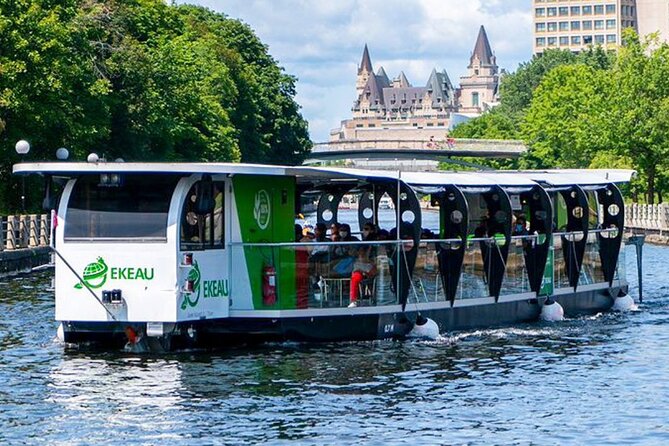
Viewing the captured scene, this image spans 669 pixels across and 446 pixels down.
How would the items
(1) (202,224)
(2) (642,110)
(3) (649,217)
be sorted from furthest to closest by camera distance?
(2) (642,110) → (3) (649,217) → (1) (202,224)

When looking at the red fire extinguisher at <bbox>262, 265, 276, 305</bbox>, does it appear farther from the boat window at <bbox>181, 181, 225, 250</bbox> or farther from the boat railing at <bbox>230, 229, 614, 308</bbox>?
the boat window at <bbox>181, 181, 225, 250</bbox>

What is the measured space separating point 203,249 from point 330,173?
3.09 meters

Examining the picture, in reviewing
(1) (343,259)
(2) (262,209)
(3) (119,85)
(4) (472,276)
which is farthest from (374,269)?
(3) (119,85)

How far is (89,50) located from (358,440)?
166 feet

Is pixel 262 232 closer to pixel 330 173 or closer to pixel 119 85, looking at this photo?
pixel 330 173

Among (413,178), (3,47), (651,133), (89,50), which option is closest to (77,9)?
(89,50)

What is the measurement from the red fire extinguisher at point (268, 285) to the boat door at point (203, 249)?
0.70m

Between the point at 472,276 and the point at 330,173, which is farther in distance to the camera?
the point at 472,276

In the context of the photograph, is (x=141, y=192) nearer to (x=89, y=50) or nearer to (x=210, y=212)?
(x=210, y=212)

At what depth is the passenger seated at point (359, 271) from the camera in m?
32.0

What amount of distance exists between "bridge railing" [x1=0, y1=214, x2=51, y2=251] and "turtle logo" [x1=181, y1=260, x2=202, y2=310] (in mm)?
28078

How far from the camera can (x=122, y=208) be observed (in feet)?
98.2

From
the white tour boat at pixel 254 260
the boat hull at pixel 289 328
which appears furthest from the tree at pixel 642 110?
the boat hull at pixel 289 328

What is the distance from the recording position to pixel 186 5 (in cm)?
12762
